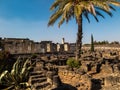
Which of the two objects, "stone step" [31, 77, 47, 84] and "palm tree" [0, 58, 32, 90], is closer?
"palm tree" [0, 58, 32, 90]

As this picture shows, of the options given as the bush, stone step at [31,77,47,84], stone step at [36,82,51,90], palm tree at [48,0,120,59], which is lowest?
stone step at [36,82,51,90]

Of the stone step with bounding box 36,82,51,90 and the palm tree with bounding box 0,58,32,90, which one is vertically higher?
the palm tree with bounding box 0,58,32,90

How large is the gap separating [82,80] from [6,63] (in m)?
4.86

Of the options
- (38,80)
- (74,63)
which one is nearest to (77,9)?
(74,63)

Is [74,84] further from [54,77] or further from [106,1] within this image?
[106,1]

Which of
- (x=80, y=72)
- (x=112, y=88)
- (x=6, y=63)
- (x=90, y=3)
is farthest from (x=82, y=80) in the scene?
(x=90, y=3)

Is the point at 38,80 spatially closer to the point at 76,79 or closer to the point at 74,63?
the point at 76,79

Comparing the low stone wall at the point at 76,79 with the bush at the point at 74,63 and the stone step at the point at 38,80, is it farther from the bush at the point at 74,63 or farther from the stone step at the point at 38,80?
the bush at the point at 74,63

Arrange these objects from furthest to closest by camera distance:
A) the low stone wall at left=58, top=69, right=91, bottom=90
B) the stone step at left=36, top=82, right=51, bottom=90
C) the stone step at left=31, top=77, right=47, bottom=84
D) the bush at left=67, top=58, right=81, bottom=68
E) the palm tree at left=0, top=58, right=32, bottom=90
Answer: the bush at left=67, top=58, right=81, bottom=68, the low stone wall at left=58, top=69, right=91, bottom=90, the stone step at left=31, top=77, right=47, bottom=84, the palm tree at left=0, top=58, right=32, bottom=90, the stone step at left=36, top=82, right=51, bottom=90

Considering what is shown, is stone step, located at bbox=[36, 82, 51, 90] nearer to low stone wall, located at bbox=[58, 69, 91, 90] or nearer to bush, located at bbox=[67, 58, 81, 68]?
low stone wall, located at bbox=[58, 69, 91, 90]

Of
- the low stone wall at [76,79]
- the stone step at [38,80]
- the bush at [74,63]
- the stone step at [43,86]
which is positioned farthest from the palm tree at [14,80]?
the bush at [74,63]

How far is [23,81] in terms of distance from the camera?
42.6 feet

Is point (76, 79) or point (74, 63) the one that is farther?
point (74, 63)

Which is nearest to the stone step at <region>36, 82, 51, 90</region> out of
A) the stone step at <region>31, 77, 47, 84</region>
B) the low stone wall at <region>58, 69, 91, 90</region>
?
the stone step at <region>31, 77, 47, 84</region>
